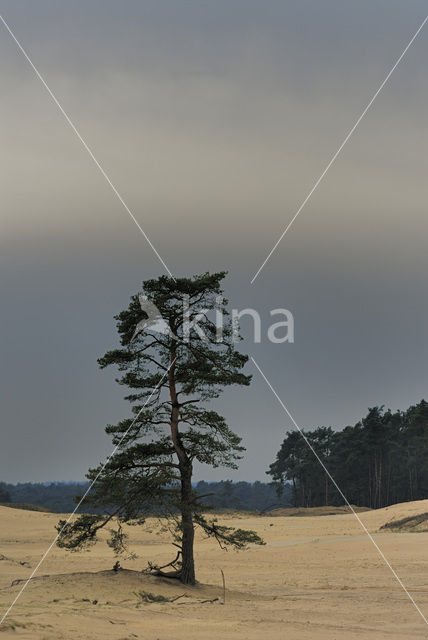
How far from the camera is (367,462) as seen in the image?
99.4 m

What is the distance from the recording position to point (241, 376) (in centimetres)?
2250

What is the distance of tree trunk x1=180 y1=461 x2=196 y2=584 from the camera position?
71.9 feet

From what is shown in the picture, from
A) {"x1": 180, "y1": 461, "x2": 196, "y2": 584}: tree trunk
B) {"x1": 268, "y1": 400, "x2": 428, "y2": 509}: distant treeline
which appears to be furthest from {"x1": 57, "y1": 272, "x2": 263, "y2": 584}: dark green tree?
{"x1": 268, "y1": 400, "x2": 428, "y2": 509}: distant treeline

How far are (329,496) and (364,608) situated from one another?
309ft

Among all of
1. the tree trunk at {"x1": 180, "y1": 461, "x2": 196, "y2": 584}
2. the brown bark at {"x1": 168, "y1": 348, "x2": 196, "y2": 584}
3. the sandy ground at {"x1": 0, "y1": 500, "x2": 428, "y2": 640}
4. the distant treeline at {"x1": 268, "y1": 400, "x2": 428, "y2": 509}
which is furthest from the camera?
the distant treeline at {"x1": 268, "y1": 400, "x2": 428, "y2": 509}

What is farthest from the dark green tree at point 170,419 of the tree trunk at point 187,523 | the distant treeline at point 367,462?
the distant treeline at point 367,462

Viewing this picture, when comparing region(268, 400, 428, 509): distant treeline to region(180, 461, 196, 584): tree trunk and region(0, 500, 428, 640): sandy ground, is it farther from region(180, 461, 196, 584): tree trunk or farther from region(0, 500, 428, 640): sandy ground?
region(180, 461, 196, 584): tree trunk

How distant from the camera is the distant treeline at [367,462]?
305ft

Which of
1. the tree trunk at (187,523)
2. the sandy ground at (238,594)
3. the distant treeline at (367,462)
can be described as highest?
the distant treeline at (367,462)

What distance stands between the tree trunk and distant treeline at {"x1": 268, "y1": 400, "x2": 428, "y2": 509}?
6772cm

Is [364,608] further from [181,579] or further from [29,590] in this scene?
[29,590]

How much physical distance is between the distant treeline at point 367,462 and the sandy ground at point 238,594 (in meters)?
50.9

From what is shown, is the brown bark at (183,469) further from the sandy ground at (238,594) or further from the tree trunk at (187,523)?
the sandy ground at (238,594)

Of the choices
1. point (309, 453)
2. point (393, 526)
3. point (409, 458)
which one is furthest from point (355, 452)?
point (393, 526)
